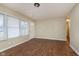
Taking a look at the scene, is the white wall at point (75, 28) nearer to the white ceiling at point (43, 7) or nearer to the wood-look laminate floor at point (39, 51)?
the wood-look laminate floor at point (39, 51)

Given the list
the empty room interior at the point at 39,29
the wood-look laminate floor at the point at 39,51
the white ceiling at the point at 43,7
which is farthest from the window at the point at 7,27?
the wood-look laminate floor at the point at 39,51

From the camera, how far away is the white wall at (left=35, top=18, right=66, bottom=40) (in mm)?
10492

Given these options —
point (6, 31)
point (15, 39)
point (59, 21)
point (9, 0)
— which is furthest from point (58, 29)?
point (9, 0)

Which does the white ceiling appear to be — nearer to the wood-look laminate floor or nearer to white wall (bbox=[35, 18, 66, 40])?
the wood-look laminate floor

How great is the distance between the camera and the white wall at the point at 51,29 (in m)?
10.5

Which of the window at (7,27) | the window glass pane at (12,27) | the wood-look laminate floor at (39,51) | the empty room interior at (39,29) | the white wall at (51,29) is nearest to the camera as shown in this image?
the wood-look laminate floor at (39,51)

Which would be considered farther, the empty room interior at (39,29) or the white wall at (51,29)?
the white wall at (51,29)

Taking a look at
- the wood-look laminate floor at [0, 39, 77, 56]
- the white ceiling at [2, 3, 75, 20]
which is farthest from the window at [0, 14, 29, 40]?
the wood-look laminate floor at [0, 39, 77, 56]

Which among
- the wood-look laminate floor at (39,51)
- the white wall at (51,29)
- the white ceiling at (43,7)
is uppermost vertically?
the white ceiling at (43,7)

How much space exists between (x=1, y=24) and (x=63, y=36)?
6.40m

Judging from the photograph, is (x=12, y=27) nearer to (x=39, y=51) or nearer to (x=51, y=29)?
(x=39, y=51)

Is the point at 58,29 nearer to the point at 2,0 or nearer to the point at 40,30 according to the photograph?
the point at 40,30

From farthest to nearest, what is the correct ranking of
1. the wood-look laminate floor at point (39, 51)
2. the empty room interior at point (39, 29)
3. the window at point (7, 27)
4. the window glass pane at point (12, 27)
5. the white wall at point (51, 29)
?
the white wall at point (51, 29) < the window glass pane at point (12, 27) < the window at point (7, 27) < the empty room interior at point (39, 29) < the wood-look laminate floor at point (39, 51)

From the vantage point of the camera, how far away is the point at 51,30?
11.3 metres
